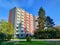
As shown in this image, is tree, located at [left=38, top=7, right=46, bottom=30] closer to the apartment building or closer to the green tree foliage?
the green tree foliage

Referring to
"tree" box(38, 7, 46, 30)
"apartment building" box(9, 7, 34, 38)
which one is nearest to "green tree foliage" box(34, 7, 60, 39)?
"tree" box(38, 7, 46, 30)

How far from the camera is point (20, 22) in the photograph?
76.2 metres

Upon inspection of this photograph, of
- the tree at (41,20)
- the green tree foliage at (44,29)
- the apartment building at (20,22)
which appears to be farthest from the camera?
the apartment building at (20,22)

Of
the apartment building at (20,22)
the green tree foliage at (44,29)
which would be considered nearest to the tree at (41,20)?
the green tree foliage at (44,29)

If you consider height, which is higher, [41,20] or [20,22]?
[20,22]

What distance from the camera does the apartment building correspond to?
73.2m

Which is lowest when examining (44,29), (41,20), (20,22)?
(44,29)

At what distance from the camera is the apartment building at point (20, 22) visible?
73.2 m

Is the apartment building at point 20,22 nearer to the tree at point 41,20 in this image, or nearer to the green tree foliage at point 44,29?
the green tree foliage at point 44,29

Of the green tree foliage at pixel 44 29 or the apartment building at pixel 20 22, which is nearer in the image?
the green tree foliage at pixel 44 29

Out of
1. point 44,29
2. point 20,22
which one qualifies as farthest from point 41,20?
point 20,22

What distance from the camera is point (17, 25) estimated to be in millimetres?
73562

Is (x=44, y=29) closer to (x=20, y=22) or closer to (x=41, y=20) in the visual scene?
(x=41, y=20)

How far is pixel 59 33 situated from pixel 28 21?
44565 millimetres
